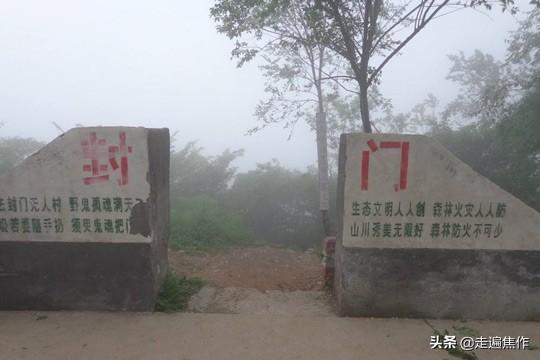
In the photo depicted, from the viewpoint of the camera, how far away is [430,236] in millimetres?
3668

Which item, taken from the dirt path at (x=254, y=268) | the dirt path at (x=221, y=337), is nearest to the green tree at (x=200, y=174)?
the dirt path at (x=254, y=268)

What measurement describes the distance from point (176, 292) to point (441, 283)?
8.11 feet

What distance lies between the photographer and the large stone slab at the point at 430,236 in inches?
143

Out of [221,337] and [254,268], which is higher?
[221,337]

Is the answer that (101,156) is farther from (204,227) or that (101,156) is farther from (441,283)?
(204,227)

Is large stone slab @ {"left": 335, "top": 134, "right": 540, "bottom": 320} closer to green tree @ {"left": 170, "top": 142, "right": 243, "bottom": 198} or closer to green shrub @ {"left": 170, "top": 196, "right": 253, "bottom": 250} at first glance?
green shrub @ {"left": 170, "top": 196, "right": 253, "bottom": 250}

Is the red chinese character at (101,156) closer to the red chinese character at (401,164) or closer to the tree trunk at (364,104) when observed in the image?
the red chinese character at (401,164)

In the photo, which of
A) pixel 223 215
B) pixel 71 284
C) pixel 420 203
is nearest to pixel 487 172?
pixel 223 215

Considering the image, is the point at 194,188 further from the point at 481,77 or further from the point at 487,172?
the point at 481,77

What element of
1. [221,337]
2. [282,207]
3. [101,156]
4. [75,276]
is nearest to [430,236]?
[221,337]

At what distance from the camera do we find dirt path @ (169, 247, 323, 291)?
4967 mm

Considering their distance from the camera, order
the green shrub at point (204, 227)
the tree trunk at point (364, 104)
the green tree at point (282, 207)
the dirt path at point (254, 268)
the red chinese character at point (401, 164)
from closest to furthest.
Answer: the red chinese character at point (401, 164) → the dirt path at point (254, 268) → the tree trunk at point (364, 104) → the green shrub at point (204, 227) → the green tree at point (282, 207)

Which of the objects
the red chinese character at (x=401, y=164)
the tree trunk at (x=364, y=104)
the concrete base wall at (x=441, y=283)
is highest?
the tree trunk at (x=364, y=104)

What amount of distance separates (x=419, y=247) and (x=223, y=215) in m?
5.21
